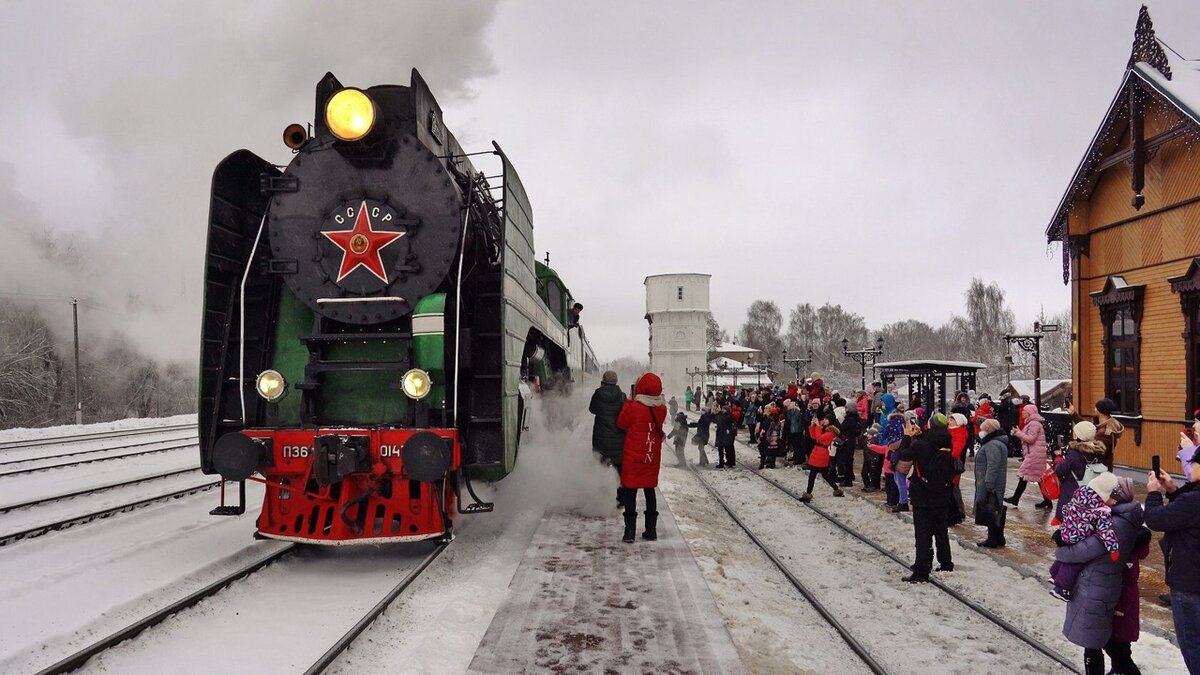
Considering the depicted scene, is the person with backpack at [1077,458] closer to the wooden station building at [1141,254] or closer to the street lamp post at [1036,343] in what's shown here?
the wooden station building at [1141,254]

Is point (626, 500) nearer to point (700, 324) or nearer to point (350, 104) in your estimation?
point (350, 104)

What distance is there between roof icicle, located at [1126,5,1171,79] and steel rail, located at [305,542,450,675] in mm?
13573

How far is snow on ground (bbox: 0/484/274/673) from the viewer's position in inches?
180

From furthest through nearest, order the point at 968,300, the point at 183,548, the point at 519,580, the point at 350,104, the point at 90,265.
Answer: the point at 968,300 → the point at 90,265 → the point at 183,548 → the point at 350,104 → the point at 519,580

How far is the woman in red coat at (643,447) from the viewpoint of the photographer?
7.09 meters

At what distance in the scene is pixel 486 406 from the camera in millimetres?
6281

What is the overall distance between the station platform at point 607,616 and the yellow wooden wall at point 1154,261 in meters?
9.68

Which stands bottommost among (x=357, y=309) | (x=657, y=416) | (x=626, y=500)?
(x=626, y=500)

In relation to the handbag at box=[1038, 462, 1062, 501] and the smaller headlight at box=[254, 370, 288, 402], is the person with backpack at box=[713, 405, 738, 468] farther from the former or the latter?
the smaller headlight at box=[254, 370, 288, 402]

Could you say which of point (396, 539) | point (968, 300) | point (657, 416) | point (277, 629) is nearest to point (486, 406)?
point (396, 539)

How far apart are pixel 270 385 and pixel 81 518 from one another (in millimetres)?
4160

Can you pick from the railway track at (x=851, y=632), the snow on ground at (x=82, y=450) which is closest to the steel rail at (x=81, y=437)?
the snow on ground at (x=82, y=450)

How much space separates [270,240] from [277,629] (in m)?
3.27

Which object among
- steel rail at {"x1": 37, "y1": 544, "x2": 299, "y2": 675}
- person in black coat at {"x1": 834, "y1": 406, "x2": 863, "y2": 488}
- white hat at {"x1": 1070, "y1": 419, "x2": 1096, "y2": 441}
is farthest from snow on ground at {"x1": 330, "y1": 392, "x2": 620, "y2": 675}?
white hat at {"x1": 1070, "y1": 419, "x2": 1096, "y2": 441}
